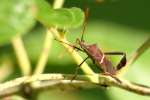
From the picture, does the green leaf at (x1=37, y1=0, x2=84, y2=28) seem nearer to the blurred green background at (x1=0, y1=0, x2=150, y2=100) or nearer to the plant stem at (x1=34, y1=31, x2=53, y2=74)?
the plant stem at (x1=34, y1=31, x2=53, y2=74)

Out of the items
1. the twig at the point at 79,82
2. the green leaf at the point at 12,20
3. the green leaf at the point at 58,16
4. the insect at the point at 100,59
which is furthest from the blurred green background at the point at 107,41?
the green leaf at the point at 12,20

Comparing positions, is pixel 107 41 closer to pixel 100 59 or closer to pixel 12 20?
pixel 100 59

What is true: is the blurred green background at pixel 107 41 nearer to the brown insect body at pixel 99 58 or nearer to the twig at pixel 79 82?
the brown insect body at pixel 99 58

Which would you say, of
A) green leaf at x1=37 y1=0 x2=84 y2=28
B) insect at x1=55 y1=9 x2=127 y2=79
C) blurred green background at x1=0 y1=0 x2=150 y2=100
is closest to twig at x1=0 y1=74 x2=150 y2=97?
insect at x1=55 y1=9 x2=127 y2=79

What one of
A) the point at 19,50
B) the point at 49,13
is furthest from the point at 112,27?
the point at 49,13

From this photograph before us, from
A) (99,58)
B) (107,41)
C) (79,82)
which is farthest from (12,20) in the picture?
(107,41)
